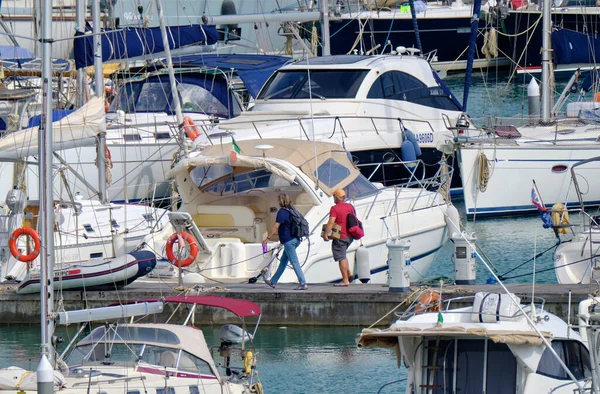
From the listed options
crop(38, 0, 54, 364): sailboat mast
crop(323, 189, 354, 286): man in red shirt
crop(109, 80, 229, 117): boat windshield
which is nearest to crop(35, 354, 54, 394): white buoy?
crop(38, 0, 54, 364): sailboat mast

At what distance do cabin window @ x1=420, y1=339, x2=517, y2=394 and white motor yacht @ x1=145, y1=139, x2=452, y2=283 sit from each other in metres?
6.85

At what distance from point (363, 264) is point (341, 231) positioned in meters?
1.12

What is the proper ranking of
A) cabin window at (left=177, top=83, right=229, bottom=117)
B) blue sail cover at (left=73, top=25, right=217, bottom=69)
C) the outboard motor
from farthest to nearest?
cabin window at (left=177, top=83, right=229, bottom=117) < blue sail cover at (left=73, top=25, right=217, bottom=69) < the outboard motor

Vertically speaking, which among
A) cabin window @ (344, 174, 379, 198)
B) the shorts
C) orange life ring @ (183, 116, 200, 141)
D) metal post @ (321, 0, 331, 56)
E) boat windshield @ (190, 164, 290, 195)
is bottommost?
the shorts

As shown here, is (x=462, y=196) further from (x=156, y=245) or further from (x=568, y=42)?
(x=156, y=245)

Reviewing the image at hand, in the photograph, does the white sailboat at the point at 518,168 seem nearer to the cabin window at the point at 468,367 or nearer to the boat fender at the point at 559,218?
the boat fender at the point at 559,218

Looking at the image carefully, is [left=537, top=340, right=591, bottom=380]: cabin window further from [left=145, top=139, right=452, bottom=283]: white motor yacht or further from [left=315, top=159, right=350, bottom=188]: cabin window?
[left=315, top=159, right=350, bottom=188]: cabin window

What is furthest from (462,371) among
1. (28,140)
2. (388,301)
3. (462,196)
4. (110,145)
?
(462,196)

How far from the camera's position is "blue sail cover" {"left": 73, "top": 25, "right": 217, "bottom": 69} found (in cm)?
2088

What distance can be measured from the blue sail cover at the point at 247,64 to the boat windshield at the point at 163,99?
0.78 metres

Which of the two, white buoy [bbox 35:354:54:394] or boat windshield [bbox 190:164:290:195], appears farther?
boat windshield [bbox 190:164:290:195]

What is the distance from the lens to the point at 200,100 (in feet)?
Answer: 97.0

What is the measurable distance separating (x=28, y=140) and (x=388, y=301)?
5.42 meters

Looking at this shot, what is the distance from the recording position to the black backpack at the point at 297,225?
17656 millimetres
